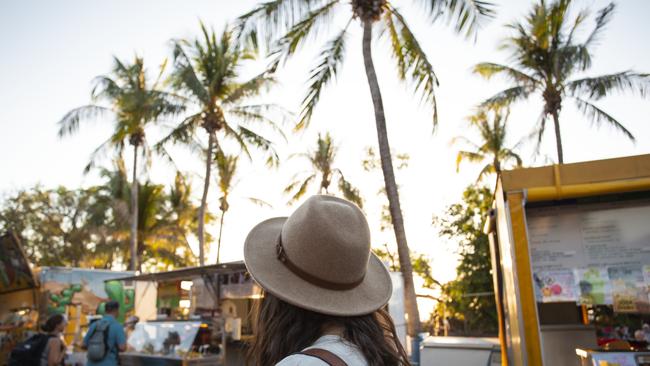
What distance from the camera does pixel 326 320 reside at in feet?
4.66

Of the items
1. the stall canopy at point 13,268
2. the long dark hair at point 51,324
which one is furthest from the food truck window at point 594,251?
the stall canopy at point 13,268

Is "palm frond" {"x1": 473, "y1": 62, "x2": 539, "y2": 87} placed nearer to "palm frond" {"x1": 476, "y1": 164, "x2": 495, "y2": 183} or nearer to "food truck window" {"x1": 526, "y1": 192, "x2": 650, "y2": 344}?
"palm frond" {"x1": 476, "y1": 164, "x2": 495, "y2": 183}

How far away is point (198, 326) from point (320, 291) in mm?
8420

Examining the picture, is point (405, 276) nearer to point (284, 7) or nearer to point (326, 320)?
point (284, 7)

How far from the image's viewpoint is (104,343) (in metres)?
6.10

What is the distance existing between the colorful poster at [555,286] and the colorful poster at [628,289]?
0.35 m

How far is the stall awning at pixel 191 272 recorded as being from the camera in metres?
10.5

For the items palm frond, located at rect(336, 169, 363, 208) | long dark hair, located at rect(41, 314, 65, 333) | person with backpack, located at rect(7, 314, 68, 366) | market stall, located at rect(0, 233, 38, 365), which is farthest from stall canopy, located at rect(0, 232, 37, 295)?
palm frond, located at rect(336, 169, 363, 208)

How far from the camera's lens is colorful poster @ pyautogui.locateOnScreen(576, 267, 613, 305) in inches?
165

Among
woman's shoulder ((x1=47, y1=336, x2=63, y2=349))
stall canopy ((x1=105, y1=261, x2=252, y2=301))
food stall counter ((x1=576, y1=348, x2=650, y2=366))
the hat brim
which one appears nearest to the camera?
the hat brim

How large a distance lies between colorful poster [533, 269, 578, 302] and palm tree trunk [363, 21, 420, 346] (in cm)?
544

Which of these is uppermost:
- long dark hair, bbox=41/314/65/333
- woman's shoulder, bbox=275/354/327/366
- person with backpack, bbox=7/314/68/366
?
woman's shoulder, bbox=275/354/327/366

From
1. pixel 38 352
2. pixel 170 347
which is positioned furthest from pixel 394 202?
pixel 38 352

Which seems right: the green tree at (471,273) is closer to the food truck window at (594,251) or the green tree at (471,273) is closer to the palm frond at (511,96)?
the palm frond at (511,96)
